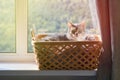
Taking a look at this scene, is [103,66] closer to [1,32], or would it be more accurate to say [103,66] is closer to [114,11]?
[114,11]

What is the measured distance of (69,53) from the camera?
150 cm

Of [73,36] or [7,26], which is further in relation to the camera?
[7,26]

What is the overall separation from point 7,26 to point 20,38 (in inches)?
5.4

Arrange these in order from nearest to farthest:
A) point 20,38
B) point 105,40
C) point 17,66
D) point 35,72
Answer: point 105,40, point 35,72, point 17,66, point 20,38

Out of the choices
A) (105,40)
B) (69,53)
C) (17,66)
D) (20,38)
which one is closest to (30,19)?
(20,38)

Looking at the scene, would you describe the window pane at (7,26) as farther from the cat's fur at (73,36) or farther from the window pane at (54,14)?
the cat's fur at (73,36)

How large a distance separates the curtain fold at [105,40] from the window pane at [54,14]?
0.40 meters

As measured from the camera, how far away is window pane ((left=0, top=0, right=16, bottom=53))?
1.82 metres

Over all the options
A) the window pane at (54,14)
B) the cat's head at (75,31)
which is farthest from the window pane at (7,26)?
the cat's head at (75,31)

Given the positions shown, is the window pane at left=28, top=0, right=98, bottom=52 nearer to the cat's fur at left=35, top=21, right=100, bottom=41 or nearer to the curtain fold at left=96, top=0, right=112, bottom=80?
the cat's fur at left=35, top=21, right=100, bottom=41

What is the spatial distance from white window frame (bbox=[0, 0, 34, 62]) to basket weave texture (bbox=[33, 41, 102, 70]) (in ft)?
1.01

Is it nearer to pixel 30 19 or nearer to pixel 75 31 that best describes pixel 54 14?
pixel 30 19

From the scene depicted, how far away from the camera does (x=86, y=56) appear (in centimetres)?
150

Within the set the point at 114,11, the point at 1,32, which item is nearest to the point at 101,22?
the point at 114,11
